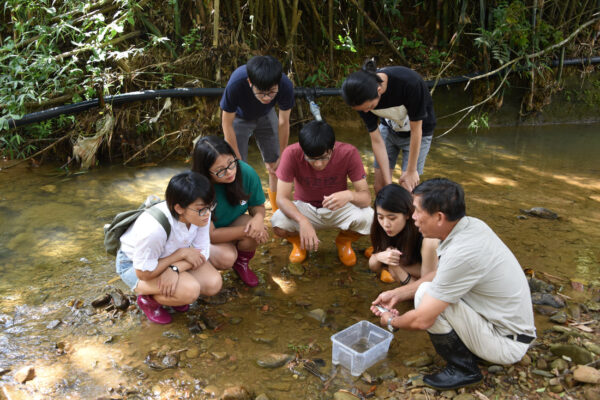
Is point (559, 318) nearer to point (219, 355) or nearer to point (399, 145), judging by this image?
point (399, 145)

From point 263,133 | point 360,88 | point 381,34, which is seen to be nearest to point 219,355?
point 360,88

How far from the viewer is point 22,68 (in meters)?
4.71

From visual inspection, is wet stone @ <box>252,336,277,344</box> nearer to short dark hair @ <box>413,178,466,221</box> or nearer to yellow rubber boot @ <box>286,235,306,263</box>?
yellow rubber boot @ <box>286,235,306,263</box>

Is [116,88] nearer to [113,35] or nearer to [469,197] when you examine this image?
[113,35]

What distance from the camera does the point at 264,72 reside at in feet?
9.37

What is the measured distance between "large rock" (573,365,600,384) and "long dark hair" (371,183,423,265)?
0.94 meters

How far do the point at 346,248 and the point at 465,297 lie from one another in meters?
1.15

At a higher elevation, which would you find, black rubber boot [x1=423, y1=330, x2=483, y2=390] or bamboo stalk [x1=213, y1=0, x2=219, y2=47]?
bamboo stalk [x1=213, y1=0, x2=219, y2=47]

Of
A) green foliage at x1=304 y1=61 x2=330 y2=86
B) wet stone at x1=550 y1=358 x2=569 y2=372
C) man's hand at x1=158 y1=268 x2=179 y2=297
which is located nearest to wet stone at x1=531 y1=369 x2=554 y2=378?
wet stone at x1=550 y1=358 x2=569 y2=372

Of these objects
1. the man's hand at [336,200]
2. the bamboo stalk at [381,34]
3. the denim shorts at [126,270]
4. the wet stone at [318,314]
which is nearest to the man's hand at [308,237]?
the man's hand at [336,200]

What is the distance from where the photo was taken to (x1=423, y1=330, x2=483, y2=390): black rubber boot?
6.45 feet

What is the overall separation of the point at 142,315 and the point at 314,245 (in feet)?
3.44

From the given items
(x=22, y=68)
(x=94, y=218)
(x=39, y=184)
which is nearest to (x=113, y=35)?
(x=22, y=68)

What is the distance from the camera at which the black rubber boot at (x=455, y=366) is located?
1.97m
